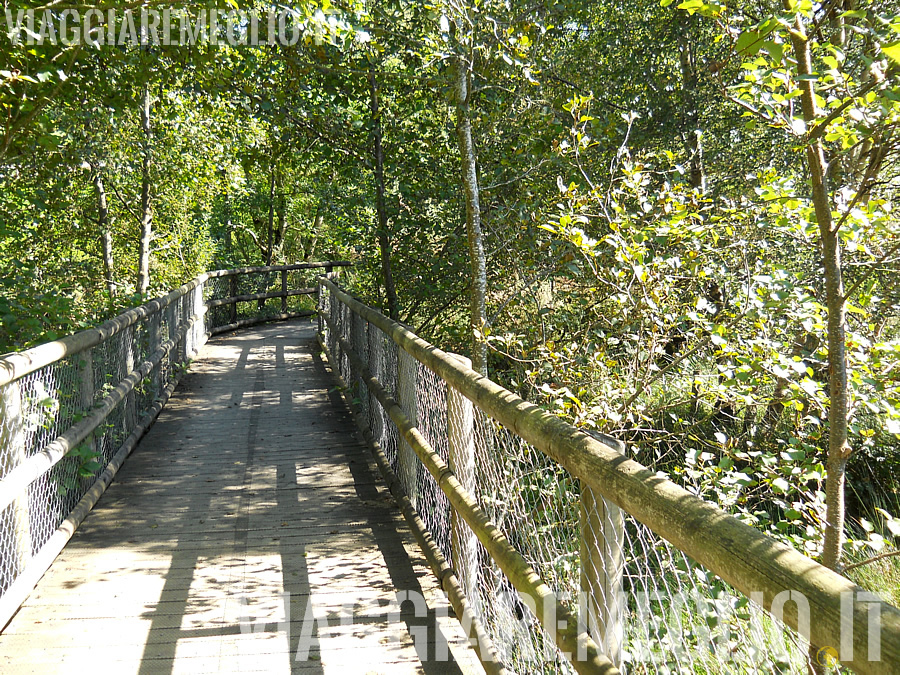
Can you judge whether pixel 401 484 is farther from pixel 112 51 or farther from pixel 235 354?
pixel 235 354

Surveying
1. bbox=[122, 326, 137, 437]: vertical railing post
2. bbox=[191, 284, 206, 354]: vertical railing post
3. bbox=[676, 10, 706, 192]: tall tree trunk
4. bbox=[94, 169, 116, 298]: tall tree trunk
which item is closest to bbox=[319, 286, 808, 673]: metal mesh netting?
bbox=[122, 326, 137, 437]: vertical railing post

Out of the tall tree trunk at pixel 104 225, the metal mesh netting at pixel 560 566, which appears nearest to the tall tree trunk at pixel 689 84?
the metal mesh netting at pixel 560 566

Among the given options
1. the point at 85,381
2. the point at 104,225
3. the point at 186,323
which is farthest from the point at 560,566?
the point at 104,225

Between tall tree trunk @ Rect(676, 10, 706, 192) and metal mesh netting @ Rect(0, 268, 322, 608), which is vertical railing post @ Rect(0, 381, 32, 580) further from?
tall tree trunk @ Rect(676, 10, 706, 192)

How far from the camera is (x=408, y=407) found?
4695mm

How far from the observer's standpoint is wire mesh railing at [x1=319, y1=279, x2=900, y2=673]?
1.18 metres

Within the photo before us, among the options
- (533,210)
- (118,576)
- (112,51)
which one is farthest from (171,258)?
(118,576)

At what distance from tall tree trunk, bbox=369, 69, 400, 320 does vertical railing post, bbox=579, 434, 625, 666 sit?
613cm

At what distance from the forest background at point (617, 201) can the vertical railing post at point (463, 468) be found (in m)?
1.23

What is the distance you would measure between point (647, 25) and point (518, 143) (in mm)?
2806

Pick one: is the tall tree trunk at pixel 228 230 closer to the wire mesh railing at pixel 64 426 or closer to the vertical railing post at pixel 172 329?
the vertical railing post at pixel 172 329

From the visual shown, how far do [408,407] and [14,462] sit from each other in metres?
2.18

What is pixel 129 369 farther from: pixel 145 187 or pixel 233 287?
pixel 233 287

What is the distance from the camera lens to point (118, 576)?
4035mm
